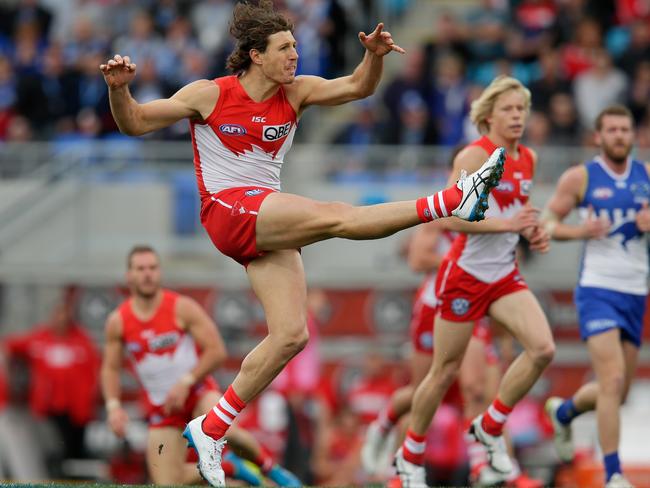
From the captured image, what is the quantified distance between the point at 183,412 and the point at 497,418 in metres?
2.66

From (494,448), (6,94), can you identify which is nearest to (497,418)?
(494,448)

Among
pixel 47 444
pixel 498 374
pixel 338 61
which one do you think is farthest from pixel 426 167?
pixel 47 444

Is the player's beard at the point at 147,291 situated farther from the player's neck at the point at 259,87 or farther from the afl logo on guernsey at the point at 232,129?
the player's neck at the point at 259,87

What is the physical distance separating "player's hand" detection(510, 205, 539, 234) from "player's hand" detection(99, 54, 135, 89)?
2.94m

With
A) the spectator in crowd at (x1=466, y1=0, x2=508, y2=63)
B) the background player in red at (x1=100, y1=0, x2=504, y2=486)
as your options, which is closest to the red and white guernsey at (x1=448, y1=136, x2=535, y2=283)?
the background player in red at (x1=100, y1=0, x2=504, y2=486)

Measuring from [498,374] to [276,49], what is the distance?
16.2ft

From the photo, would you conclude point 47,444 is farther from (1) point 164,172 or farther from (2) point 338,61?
(2) point 338,61

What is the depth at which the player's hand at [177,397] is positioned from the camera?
1155cm

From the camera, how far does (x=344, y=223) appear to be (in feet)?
29.9

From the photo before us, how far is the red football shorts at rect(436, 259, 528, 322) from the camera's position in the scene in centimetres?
1064

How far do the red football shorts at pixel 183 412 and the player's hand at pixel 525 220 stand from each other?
10.2 feet

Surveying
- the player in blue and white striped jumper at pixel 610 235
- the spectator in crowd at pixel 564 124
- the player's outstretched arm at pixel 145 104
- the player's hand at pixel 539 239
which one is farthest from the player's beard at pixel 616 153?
the spectator in crowd at pixel 564 124

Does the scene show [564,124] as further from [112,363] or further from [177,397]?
[177,397]

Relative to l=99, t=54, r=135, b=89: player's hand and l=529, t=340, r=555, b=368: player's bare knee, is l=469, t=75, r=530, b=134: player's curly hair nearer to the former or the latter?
l=529, t=340, r=555, b=368: player's bare knee
